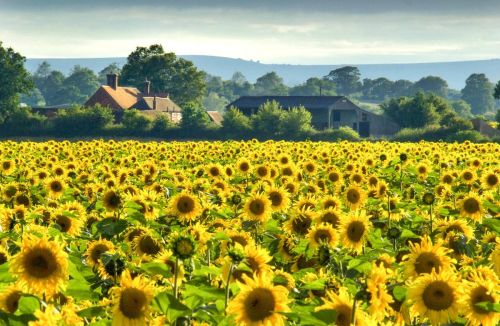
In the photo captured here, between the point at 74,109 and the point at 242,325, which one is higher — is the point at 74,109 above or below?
below

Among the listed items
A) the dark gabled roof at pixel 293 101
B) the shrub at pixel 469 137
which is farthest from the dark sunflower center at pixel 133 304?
the dark gabled roof at pixel 293 101

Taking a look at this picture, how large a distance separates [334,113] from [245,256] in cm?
11339

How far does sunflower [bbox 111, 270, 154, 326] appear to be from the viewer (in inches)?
168

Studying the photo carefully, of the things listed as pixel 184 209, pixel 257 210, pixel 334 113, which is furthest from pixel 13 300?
pixel 334 113

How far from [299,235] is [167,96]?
119 m

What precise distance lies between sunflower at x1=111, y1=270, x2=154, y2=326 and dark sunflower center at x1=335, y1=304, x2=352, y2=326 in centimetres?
94

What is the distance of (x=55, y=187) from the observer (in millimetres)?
12406

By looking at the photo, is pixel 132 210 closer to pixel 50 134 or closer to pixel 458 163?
pixel 458 163

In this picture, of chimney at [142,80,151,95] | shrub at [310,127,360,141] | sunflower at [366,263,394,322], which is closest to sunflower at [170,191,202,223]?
sunflower at [366,263,394,322]

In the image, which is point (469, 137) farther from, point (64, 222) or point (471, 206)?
point (64, 222)

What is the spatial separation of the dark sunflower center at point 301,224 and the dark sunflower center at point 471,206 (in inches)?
87.0

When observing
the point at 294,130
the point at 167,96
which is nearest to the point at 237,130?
the point at 294,130

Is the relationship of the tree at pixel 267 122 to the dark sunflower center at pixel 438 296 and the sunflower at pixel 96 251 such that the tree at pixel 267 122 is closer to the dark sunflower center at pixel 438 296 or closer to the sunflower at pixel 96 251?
the sunflower at pixel 96 251

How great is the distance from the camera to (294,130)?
76938mm
